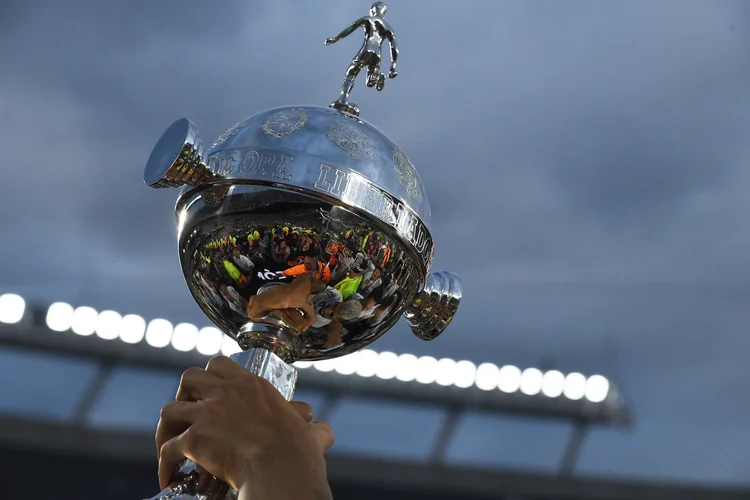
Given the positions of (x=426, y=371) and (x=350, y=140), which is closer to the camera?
(x=350, y=140)

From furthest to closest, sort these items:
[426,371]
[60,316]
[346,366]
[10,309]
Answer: [426,371], [346,366], [60,316], [10,309]

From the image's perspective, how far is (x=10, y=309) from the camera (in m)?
7.50

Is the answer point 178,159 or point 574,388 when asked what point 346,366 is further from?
point 178,159

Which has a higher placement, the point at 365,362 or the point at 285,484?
the point at 365,362

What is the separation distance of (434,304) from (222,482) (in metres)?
0.34

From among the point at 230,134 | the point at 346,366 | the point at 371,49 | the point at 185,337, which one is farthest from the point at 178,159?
the point at 346,366

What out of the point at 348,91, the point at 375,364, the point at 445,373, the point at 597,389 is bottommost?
the point at 348,91

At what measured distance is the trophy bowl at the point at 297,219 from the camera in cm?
80

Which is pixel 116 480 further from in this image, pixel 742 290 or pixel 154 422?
pixel 742 290

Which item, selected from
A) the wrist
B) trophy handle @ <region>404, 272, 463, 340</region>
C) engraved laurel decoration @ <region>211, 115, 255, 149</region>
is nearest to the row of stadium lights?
trophy handle @ <region>404, 272, 463, 340</region>

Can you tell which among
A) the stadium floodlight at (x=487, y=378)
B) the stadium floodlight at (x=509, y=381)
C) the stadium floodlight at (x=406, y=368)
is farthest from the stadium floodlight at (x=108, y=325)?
the stadium floodlight at (x=509, y=381)

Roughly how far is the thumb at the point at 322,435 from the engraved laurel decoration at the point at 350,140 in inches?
10.3

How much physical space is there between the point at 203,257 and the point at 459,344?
8.94m

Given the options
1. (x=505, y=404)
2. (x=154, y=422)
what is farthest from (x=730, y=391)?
(x=154, y=422)
